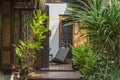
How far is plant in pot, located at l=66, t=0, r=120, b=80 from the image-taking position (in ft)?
19.2

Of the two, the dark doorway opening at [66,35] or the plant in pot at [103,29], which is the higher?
the plant in pot at [103,29]

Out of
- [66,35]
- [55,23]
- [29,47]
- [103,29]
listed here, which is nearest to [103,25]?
[103,29]

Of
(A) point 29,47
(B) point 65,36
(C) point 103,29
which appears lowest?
(B) point 65,36

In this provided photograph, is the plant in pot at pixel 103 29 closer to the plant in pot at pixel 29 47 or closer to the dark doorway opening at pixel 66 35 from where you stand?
the plant in pot at pixel 29 47

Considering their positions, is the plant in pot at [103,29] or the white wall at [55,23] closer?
the plant in pot at [103,29]

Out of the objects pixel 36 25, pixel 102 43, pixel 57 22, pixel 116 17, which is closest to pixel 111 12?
pixel 116 17

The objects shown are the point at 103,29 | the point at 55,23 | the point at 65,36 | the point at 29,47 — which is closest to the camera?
the point at 103,29

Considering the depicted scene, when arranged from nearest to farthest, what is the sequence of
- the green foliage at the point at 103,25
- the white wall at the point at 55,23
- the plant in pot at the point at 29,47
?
the green foliage at the point at 103,25 < the plant in pot at the point at 29,47 < the white wall at the point at 55,23

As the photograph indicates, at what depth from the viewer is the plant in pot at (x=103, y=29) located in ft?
19.2

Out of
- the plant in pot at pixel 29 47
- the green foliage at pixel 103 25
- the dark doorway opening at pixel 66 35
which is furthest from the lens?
the dark doorway opening at pixel 66 35

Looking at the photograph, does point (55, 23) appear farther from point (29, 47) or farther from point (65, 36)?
point (29, 47)

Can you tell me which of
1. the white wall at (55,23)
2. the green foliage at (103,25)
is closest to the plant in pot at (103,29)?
the green foliage at (103,25)

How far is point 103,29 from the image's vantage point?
5.86 m

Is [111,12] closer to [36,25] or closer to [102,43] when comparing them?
[102,43]
